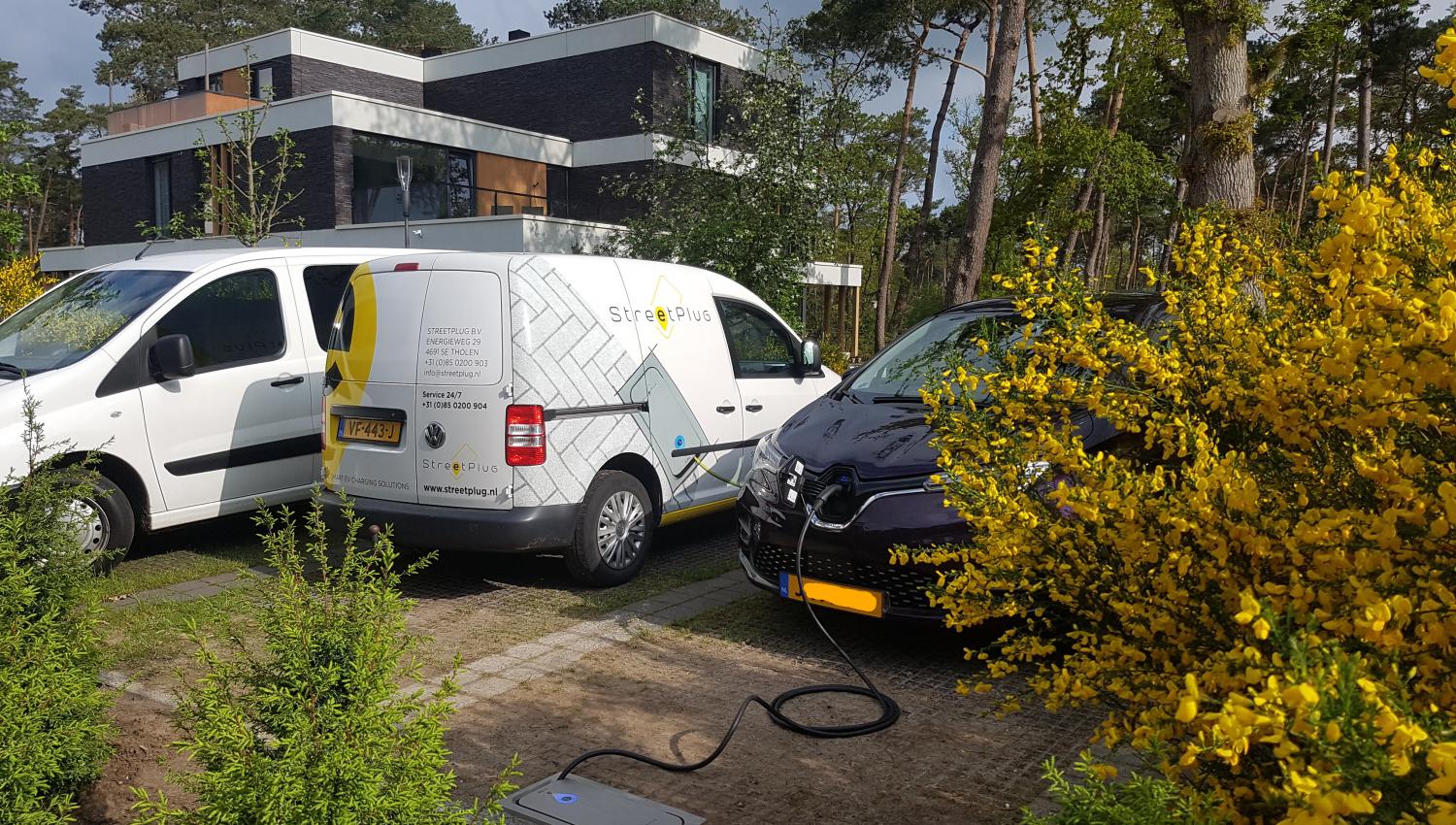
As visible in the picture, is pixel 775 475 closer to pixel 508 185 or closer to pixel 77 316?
pixel 77 316

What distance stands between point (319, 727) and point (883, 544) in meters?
3.18

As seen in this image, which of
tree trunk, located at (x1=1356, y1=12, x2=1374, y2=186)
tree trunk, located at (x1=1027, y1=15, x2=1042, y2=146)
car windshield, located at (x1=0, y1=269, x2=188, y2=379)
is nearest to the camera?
car windshield, located at (x1=0, y1=269, x2=188, y2=379)

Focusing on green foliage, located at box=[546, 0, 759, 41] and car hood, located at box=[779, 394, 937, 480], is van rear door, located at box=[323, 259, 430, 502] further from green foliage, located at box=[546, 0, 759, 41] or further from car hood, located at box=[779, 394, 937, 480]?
green foliage, located at box=[546, 0, 759, 41]

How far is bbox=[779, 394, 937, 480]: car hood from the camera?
17.4ft

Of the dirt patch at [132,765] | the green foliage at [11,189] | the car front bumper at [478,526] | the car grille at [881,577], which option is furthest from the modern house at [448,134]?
the dirt patch at [132,765]

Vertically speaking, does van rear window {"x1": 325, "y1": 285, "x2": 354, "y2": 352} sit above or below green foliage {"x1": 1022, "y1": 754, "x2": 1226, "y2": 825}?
above

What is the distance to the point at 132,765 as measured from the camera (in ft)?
13.2

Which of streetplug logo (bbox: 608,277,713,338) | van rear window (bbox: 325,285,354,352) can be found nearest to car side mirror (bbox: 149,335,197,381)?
van rear window (bbox: 325,285,354,352)

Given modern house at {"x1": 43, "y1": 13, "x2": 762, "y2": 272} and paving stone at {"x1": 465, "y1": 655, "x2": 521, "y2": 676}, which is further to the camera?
modern house at {"x1": 43, "y1": 13, "x2": 762, "y2": 272}

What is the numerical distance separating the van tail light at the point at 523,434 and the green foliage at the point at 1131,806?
4597 millimetres

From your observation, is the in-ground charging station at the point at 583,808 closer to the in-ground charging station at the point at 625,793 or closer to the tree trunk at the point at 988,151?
the in-ground charging station at the point at 625,793

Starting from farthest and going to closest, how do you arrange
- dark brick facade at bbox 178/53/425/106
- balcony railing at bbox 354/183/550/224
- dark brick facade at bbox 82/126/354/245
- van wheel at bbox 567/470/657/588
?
dark brick facade at bbox 178/53/425/106 < balcony railing at bbox 354/183/550/224 < dark brick facade at bbox 82/126/354/245 < van wheel at bbox 567/470/657/588

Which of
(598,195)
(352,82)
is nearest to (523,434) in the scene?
(598,195)

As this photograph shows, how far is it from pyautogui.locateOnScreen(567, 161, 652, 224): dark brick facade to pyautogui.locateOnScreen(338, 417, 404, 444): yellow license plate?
73.1ft
